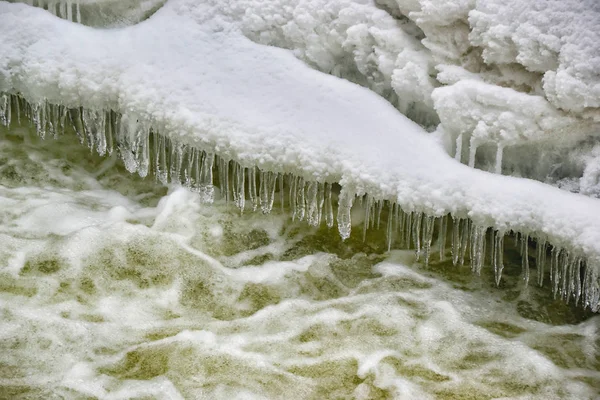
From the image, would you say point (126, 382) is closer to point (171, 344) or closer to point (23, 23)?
point (171, 344)

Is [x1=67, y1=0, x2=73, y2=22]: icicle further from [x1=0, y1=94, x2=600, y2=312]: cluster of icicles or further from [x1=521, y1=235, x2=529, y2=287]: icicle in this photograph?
[x1=521, y1=235, x2=529, y2=287]: icicle

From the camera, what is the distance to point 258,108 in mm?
3223

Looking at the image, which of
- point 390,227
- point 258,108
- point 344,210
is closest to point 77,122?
point 258,108

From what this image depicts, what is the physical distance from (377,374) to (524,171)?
1171mm

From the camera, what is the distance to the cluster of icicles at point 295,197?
3006 millimetres

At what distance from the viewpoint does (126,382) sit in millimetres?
2504

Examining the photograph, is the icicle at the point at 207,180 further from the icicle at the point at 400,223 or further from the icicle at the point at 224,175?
the icicle at the point at 400,223

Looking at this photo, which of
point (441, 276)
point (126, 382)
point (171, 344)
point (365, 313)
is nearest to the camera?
point (126, 382)

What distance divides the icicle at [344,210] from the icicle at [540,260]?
858 mm

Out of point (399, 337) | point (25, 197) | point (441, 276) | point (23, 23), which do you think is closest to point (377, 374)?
point (399, 337)

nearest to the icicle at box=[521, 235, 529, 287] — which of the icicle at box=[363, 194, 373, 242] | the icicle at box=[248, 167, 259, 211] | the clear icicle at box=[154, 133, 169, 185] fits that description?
the icicle at box=[363, 194, 373, 242]

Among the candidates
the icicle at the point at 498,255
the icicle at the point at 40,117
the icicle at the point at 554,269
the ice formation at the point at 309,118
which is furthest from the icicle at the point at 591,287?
the icicle at the point at 40,117

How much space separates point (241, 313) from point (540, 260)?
1381 mm

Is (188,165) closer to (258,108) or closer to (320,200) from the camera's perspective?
(258,108)
